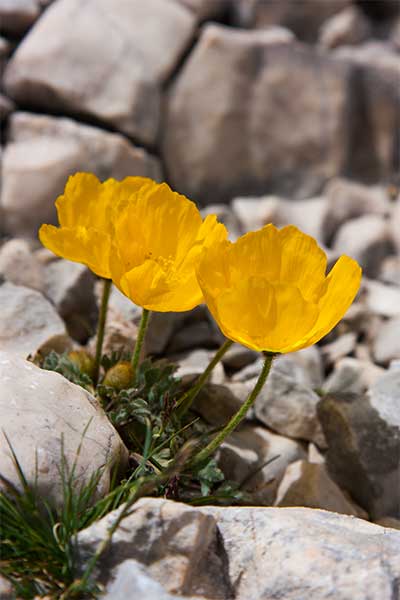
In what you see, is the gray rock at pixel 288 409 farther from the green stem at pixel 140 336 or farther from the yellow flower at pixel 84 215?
the yellow flower at pixel 84 215

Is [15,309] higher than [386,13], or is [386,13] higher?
[386,13]

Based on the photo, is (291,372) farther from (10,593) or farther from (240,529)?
(10,593)

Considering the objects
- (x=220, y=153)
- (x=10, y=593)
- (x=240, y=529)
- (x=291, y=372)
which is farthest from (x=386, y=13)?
(x=10, y=593)

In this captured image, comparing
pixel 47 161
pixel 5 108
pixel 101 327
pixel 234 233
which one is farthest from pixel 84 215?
pixel 5 108

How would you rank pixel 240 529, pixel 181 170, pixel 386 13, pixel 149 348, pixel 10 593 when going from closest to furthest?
pixel 10 593
pixel 240 529
pixel 149 348
pixel 181 170
pixel 386 13

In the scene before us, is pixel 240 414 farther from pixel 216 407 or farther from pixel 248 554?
pixel 216 407

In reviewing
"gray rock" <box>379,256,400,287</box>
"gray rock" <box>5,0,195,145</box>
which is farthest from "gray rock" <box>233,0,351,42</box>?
"gray rock" <box>379,256,400,287</box>

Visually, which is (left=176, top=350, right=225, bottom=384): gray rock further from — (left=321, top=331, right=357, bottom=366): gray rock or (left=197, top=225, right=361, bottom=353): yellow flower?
(left=197, top=225, right=361, bottom=353): yellow flower
